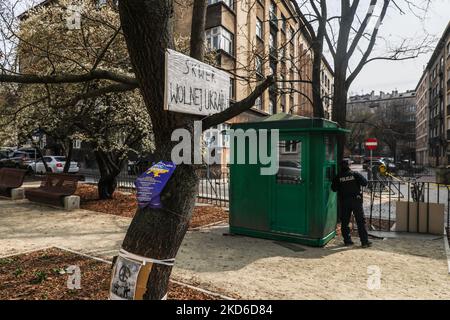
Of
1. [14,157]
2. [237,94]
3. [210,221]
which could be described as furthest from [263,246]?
[14,157]

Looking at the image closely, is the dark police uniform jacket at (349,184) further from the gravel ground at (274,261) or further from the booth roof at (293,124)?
the gravel ground at (274,261)

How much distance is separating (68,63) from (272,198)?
6.78 metres

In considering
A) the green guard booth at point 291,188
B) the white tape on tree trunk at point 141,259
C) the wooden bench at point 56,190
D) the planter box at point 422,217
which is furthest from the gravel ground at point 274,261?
the wooden bench at point 56,190

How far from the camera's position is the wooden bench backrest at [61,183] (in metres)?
10.6

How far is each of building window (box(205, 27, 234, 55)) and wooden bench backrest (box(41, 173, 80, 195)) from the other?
1449 centimetres

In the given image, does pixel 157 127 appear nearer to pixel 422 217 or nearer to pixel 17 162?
pixel 422 217

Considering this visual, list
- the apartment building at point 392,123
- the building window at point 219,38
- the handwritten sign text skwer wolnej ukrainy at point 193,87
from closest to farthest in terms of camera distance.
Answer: the handwritten sign text skwer wolnej ukrainy at point 193,87 → the building window at point 219,38 → the apartment building at point 392,123

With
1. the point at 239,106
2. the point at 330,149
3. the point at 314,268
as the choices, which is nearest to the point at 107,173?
the point at 330,149

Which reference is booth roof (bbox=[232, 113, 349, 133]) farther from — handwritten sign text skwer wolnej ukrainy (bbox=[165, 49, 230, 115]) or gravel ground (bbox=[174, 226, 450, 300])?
handwritten sign text skwer wolnej ukrainy (bbox=[165, 49, 230, 115])

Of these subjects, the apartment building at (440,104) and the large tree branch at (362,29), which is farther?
the apartment building at (440,104)

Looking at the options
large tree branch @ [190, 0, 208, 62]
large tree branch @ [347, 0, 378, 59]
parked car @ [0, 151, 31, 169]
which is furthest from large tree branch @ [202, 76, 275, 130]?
parked car @ [0, 151, 31, 169]

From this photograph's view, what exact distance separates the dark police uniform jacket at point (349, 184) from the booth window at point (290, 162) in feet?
2.73

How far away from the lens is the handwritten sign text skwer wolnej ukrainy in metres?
2.54

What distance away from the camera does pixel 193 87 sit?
2730 mm
